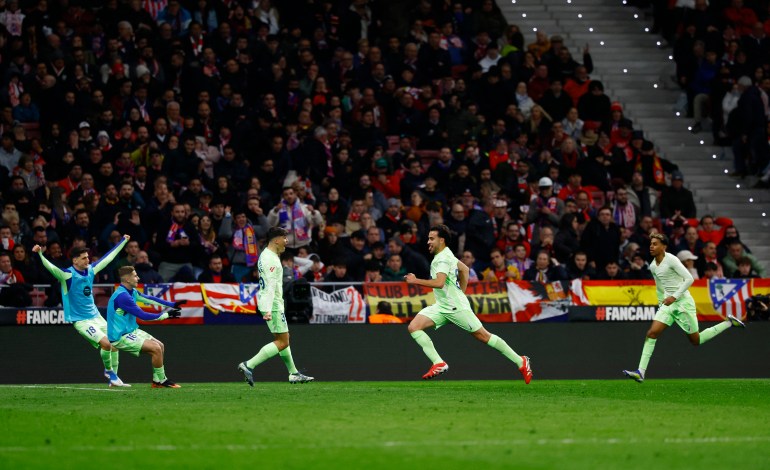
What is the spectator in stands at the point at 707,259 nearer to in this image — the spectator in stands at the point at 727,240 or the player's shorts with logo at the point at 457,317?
the spectator in stands at the point at 727,240

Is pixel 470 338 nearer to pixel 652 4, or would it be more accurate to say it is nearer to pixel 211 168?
pixel 211 168

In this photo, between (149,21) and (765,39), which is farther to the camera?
(765,39)

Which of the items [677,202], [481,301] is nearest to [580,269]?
[481,301]

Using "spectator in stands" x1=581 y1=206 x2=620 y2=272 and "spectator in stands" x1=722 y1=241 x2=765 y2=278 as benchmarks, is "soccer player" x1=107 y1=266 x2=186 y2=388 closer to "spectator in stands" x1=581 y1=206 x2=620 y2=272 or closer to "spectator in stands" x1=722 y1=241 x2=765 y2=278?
"spectator in stands" x1=581 y1=206 x2=620 y2=272

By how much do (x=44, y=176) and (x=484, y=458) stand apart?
1665 cm

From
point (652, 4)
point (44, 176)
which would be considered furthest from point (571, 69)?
point (44, 176)

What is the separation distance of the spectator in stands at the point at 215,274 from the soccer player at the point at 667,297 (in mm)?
7616

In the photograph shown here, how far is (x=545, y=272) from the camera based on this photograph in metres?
23.5

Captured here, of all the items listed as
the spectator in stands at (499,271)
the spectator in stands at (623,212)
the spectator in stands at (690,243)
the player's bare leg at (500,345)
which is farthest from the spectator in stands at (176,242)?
the spectator in stands at (690,243)

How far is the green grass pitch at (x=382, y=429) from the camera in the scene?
31.8 feet

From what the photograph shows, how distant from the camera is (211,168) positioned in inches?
1008

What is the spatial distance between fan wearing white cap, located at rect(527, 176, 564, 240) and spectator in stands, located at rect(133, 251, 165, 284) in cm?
764

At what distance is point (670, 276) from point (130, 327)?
815cm

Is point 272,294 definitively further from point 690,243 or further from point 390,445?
point 690,243
